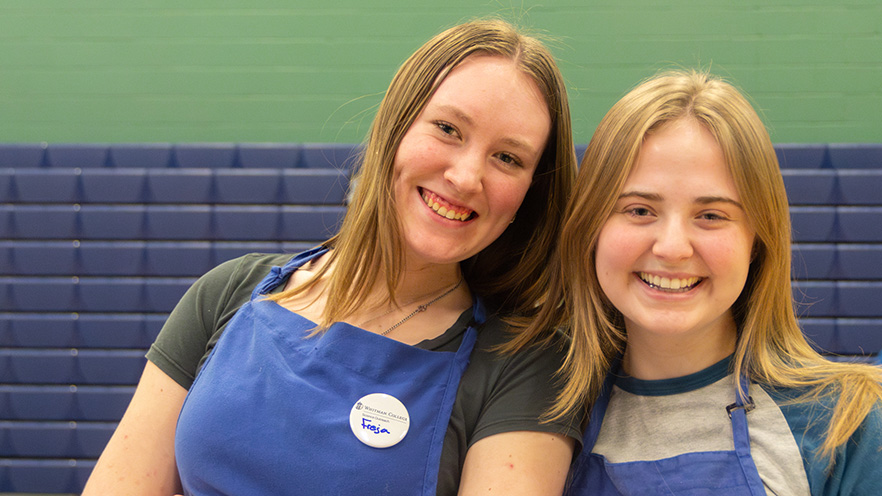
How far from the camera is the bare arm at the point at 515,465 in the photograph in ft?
3.24

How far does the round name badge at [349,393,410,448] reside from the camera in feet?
3.34

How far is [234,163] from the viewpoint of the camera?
301 cm

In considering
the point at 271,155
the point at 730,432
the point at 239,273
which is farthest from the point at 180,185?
the point at 730,432

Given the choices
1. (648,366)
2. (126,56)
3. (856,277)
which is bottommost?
(856,277)

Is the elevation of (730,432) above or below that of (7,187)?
above

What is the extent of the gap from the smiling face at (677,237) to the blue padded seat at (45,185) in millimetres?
2643

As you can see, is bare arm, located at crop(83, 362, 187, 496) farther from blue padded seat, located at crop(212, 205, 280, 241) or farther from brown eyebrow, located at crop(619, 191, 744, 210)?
blue padded seat, located at crop(212, 205, 280, 241)

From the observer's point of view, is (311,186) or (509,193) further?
(311,186)

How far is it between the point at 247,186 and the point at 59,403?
4.03 ft

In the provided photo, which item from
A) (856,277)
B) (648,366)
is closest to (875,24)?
(856,277)

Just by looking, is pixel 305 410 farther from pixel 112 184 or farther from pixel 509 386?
pixel 112 184

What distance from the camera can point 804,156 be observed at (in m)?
2.92

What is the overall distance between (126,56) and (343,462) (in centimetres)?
281

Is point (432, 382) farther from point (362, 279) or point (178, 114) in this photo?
point (178, 114)
